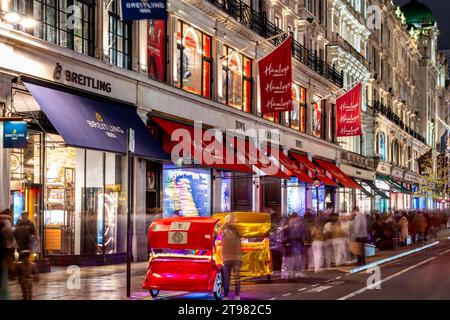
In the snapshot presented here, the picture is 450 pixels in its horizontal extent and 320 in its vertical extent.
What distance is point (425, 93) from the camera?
327ft

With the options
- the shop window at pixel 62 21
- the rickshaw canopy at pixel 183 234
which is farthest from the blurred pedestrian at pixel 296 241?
the shop window at pixel 62 21

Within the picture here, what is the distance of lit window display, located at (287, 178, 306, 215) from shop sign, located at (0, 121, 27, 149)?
81.6 feet

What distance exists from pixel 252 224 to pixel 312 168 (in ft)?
79.2

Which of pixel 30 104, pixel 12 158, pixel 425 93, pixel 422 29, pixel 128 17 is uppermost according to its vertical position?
pixel 422 29

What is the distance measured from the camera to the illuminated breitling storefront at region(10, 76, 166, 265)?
2130cm

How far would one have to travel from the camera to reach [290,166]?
38.9m

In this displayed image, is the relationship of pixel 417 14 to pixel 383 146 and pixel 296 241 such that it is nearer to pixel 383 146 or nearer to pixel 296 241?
pixel 383 146

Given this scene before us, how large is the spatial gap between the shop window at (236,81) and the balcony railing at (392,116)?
27.6 meters

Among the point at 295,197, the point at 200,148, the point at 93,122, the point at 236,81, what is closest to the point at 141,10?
the point at 93,122

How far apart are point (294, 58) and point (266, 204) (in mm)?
7977

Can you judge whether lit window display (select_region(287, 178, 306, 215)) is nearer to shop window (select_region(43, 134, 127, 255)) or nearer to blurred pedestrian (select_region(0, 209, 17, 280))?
shop window (select_region(43, 134, 127, 255))

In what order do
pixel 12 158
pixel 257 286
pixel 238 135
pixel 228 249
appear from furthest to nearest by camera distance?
pixel 238 135 < pixel 12 158 < pixel 257 286 < pixel 228 249

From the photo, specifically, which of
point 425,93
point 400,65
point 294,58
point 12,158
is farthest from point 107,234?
point 425,93
